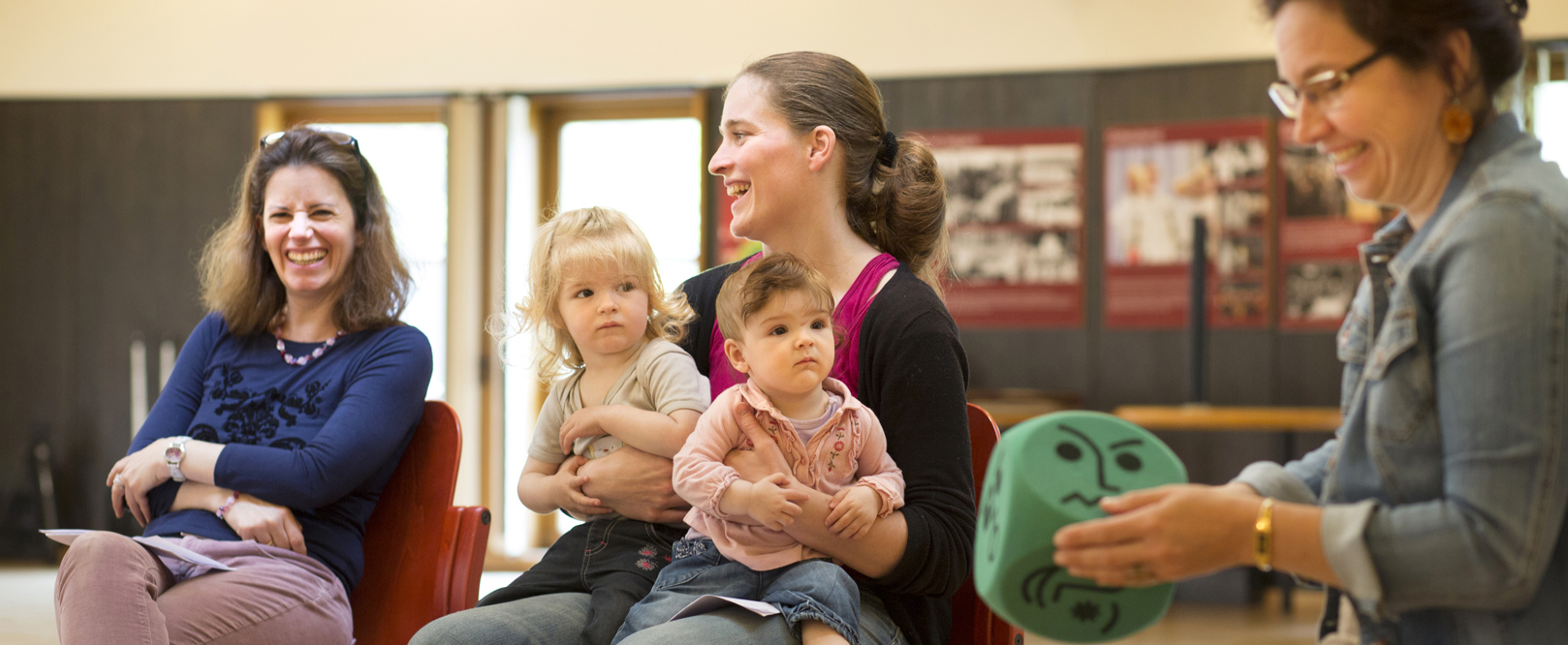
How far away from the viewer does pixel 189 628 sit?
176cm

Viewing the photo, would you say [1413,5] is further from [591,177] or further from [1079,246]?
[591,177]

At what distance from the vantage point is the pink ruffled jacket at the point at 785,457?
1512 millimetres

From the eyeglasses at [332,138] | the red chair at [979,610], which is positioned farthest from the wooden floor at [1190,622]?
the eyeglasses at [332,138]

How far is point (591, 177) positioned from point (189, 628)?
5.06m

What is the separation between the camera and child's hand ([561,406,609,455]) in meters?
1.76

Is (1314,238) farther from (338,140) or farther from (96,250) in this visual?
(96,250)

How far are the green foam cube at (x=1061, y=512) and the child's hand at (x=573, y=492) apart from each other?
0.76 metres

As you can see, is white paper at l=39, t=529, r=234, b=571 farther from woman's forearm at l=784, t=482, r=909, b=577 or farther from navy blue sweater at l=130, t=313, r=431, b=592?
woman's forearm at l=784, t=482, r=909, b=577

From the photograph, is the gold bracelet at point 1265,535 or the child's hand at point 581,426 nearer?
the gold bracelet at point 1265,535

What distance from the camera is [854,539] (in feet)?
4.88

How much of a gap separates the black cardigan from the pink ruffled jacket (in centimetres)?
4

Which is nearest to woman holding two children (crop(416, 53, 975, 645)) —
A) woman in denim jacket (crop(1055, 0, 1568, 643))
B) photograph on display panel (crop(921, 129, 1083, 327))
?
woman in denim jacket (crop(1055, 0, 1568, 643))

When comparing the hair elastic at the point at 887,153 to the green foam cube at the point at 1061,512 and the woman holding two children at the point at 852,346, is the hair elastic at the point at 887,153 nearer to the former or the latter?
the woman holding two children at the point at 852,346

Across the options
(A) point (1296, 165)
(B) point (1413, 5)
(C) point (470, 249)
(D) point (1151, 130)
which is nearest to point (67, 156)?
(C) point (470, 249)
